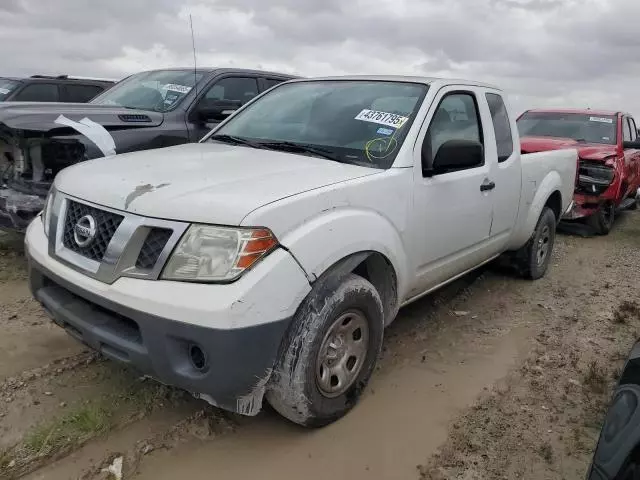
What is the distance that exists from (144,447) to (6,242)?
3.91m

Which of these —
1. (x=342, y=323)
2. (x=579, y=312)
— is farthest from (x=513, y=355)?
(x=342, y=323)

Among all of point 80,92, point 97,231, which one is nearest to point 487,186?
point 97,231

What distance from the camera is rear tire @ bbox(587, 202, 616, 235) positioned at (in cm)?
802

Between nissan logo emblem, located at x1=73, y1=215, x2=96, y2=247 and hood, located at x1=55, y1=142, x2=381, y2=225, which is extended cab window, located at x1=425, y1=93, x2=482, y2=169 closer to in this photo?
hood, located at x1=55, y1=142, x2=381, y2=225

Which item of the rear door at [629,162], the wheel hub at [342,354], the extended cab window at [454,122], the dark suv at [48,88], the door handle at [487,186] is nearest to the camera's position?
the wheel hub at [342,354]

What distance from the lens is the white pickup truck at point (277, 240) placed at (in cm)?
233

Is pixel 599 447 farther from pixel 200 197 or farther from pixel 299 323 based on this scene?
pixel 200 197

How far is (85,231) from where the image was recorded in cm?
263

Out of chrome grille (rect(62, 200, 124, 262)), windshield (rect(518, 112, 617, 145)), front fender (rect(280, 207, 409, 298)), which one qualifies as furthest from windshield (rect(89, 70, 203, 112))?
windshield (rect(518, 112, 617, 145))

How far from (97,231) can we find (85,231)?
8 centimetres

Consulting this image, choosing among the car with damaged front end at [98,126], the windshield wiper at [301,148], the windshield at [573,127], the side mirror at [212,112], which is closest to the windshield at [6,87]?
the car with damaged front end at [98,126]

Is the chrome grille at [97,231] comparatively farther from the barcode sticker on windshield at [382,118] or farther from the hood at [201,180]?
the barcode sticker on windshield at [382,118]

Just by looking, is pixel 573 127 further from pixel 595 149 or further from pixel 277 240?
pixel 277 240

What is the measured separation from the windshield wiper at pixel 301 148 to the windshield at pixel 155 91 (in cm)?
232
